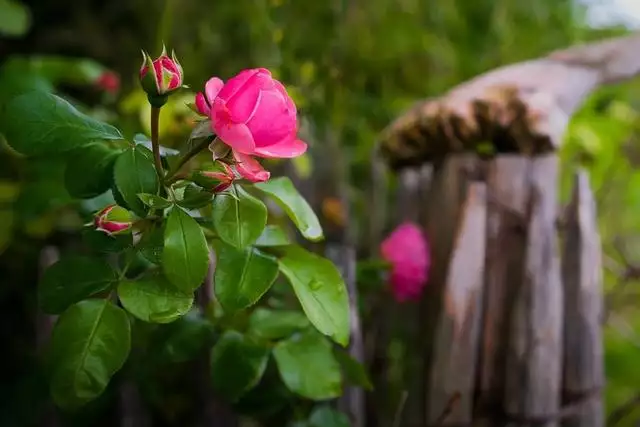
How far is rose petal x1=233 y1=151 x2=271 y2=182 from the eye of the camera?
0.45m

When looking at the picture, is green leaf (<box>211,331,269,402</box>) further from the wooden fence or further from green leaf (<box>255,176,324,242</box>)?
the wooden fence

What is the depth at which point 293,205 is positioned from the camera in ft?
1.82

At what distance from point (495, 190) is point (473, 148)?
0.06 m

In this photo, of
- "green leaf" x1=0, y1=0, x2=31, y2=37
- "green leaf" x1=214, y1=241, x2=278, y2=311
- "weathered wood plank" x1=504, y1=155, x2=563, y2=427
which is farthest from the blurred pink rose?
"green leaf" x1=0, y1=0, x2=31, y2=37

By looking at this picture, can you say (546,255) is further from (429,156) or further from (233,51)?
(233,51)

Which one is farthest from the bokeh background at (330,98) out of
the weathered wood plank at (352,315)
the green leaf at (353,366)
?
the green leaf at (353,366)

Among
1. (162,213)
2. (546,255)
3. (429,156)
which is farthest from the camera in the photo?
(429,156)

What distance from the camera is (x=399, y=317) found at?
948 mm

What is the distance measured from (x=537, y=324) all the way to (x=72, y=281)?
0.48 m

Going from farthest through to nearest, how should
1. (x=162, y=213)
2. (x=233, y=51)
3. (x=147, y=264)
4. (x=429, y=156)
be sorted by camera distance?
(x=233, y=51)
(x=429, y=156)
(x=147, y=264)
(x=162, y=213)

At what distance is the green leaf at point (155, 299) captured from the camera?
48 centimetres

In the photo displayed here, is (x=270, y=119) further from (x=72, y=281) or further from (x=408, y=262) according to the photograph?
(x=408, y=262)

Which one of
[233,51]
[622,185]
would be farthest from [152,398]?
[622,185]

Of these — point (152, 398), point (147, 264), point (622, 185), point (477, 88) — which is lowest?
point (152, 398)
